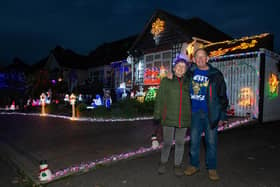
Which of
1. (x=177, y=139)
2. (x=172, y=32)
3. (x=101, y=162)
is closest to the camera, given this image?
(x=177, y=139)

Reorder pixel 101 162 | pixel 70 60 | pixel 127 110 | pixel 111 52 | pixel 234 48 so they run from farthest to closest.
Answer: pixel 70 60
pixel 111 52
pixel 127 110
pixel 234 48
pixel 101 162

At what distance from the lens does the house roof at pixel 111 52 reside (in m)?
22.5

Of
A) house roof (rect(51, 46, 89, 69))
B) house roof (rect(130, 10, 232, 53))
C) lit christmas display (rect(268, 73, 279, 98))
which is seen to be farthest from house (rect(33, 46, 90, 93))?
lit christmas display (rect(268, 73, 279, 98))

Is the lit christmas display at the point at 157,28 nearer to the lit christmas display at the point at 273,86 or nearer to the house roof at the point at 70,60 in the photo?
the lit christmas display at the point at 273,86

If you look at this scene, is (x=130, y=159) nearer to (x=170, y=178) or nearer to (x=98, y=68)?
(x=170, y=178)

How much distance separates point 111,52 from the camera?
2466 centimetres

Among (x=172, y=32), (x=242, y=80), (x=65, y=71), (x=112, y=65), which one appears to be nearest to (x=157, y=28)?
(x=172, y=32)

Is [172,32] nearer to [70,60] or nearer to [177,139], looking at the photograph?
[177,139]

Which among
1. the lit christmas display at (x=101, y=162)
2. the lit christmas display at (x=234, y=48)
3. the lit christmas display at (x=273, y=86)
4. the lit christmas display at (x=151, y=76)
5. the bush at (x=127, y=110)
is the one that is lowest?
the lit christmas display at (x=101, y=162)

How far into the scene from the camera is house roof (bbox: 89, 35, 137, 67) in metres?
22.5

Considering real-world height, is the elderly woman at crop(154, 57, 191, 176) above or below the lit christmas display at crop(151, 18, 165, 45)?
below

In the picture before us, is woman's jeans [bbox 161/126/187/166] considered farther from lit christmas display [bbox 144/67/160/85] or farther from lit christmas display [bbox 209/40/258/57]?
lit christmas display [bbox 144/67/160/85]

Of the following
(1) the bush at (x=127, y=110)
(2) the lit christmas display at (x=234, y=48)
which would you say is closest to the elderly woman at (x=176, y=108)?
(2) the lit christmas display at (x=234, y=48)

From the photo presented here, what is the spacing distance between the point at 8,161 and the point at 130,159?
10.2 feet
